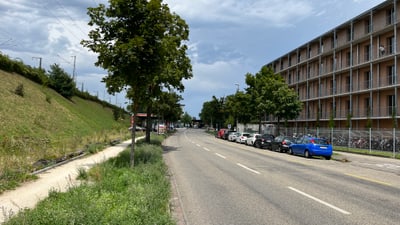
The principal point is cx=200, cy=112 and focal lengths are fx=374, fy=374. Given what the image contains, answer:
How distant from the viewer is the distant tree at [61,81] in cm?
5069

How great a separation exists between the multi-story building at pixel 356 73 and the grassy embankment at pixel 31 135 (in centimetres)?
3002

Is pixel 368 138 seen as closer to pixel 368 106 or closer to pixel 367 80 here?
pixel 368 106

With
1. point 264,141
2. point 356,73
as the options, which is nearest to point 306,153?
point 264,141

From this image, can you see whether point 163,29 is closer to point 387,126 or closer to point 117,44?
point 117,44

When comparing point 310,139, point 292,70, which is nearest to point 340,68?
point 292,70

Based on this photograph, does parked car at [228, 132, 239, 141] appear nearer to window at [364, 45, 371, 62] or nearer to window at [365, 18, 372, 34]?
window at [364, 45, 371, 62]

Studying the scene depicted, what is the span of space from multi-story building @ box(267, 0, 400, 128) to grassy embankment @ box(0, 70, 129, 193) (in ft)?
98.5

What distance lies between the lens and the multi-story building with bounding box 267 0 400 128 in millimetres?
40844

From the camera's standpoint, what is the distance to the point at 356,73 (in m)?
47.0

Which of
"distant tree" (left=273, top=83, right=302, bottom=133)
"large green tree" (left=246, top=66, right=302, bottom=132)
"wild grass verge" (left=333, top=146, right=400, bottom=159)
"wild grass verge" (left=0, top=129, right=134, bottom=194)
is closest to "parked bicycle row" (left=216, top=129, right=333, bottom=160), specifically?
"large green tree" (left=246, top=66, right=302, bottom=132)

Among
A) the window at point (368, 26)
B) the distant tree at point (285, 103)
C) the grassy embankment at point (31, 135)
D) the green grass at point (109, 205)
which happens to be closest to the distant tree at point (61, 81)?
the grassy embankment at point (31, 135)

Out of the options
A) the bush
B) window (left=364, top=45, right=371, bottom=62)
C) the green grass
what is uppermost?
window (left=364, top=45, right=371, bottom=62)

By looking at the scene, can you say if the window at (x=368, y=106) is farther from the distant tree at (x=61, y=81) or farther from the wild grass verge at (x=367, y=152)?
the distant tree at (x=61, y=81)

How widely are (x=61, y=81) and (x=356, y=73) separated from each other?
38770mm
